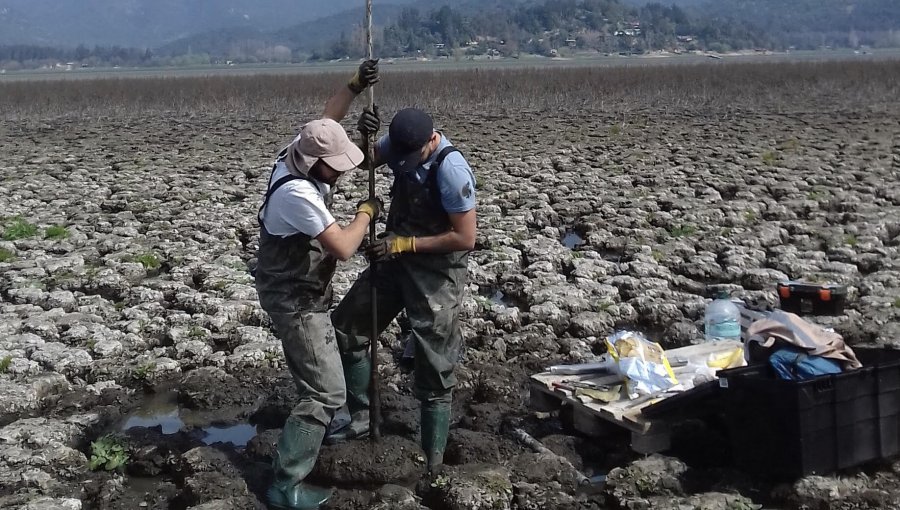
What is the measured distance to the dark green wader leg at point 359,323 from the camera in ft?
16.9

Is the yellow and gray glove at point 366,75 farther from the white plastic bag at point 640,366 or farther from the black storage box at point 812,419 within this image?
the black storage box at point 812,419

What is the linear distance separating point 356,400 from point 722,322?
271 cm

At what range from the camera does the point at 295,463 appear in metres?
4.69

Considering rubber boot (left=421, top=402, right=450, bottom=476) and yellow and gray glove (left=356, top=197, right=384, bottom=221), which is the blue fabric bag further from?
yellow and gray glove (left=356, top=197, right=384, bottom=221)

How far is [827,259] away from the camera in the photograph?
9320 mm

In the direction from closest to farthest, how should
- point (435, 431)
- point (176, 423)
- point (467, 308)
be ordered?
point (435, 431) < point (176, 423) < point (467, 308)

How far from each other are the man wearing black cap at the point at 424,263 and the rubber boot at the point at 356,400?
12mm

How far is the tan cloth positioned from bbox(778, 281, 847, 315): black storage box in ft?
5.37

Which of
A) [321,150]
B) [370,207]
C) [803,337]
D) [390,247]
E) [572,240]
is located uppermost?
[321,150]

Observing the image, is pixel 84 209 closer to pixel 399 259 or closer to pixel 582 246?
pixel 582 246

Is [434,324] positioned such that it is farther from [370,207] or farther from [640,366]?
[640,366]

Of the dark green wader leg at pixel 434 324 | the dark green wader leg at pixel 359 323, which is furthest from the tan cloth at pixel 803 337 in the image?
the dark green wader leg at pixel 359 323

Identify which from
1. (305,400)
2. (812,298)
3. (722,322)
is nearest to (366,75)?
(305,400)

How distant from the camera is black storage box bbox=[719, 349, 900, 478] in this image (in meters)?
4.52
